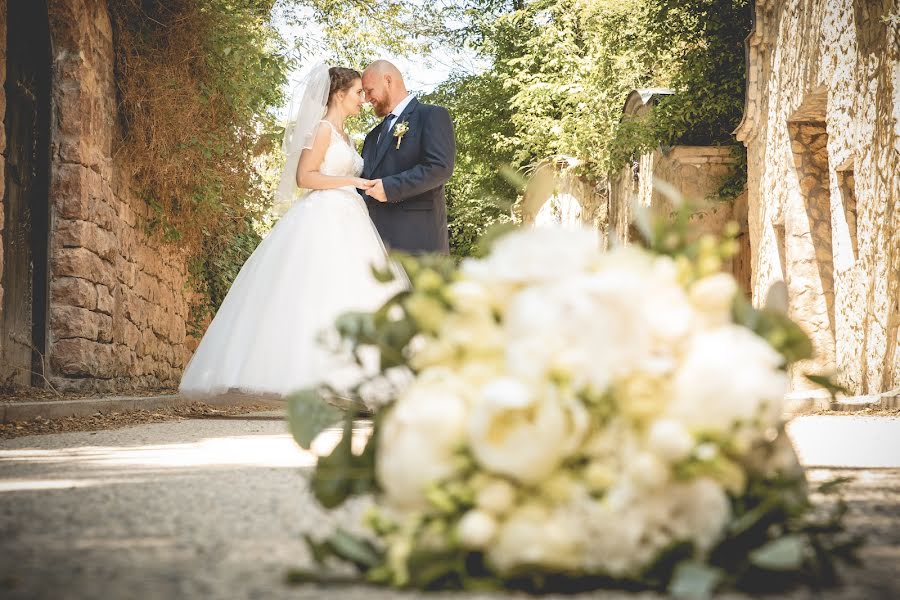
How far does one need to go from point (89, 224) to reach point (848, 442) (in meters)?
5.20

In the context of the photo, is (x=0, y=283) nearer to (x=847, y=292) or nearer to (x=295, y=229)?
(x=295, y=229)

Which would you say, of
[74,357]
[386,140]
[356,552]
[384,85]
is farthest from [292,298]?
[356,552]

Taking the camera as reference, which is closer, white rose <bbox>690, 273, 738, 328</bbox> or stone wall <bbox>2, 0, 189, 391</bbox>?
white rose <bbox>690, 273, 738, 328</bbox>

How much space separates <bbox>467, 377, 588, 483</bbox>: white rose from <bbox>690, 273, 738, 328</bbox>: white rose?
0.29m

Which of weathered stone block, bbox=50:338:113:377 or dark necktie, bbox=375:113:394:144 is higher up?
dark necktie, bbox=375:113:394:144

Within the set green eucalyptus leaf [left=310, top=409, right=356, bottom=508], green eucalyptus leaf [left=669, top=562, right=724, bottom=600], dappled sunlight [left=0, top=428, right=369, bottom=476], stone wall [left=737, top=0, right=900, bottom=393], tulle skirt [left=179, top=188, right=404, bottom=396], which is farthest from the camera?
stone wall [left=737, top=0, right=900, bottom=393]

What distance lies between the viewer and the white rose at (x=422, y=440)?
1387 mm

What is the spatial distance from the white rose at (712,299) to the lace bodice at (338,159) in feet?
15.2

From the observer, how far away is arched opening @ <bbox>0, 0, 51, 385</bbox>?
6.19 metres

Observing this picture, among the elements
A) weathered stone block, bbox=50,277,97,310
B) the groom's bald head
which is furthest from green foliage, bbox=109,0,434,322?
the groom's bald head

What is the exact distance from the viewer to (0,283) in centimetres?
551

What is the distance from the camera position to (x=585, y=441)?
1.40 m

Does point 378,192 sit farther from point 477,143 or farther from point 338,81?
point 477,143

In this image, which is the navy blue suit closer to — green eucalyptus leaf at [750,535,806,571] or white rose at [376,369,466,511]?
white rose at [376,369,466,511]
